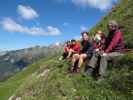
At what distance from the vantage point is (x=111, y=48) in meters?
22.5

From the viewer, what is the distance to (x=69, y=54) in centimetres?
3130

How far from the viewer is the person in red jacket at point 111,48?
21.6 metres

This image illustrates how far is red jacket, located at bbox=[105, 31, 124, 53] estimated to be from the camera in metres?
21.8

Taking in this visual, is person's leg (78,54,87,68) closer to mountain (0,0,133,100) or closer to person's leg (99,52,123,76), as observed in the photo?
mountain (0,0,133,100)

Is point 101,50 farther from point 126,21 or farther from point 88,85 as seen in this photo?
point 126,21

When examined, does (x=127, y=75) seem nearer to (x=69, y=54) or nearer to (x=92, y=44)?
(x=92, y=44)

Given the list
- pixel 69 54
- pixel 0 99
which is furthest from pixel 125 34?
pixel 0 99

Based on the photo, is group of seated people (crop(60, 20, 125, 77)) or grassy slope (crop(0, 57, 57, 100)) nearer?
group of seated people (crop(60, 20, 125, 77))

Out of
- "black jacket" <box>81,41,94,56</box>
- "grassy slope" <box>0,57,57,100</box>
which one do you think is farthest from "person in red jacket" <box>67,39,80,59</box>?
"grassy slope" <box>0,57,57,100</box>

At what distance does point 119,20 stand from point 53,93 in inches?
710

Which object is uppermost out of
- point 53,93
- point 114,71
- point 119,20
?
point 119,20

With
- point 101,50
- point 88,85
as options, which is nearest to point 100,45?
point 101,50

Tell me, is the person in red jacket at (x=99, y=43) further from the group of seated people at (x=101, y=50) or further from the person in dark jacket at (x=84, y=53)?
the person in dark jacket at (x=84, y=53)

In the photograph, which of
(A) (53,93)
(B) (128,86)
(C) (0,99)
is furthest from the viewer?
(C) (0,99)
